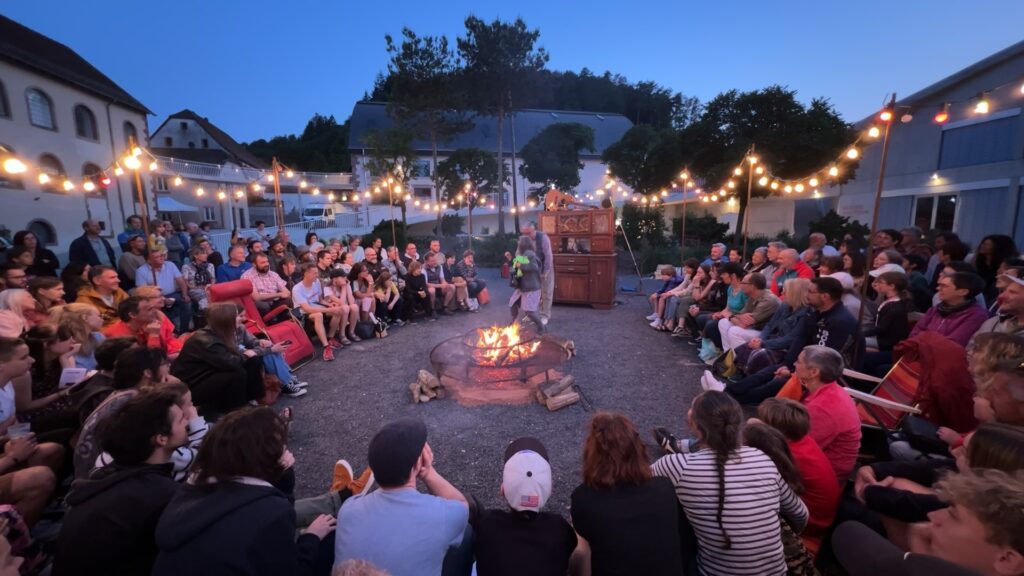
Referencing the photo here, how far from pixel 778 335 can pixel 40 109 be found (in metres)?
23.6

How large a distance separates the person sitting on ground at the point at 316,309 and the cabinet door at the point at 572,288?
17.0 feet

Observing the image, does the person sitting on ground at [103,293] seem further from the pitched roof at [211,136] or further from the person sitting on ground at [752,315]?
the pitched roof at [211,136]

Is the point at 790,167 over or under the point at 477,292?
over

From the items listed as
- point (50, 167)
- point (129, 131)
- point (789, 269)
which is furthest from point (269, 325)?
point (129, 131)

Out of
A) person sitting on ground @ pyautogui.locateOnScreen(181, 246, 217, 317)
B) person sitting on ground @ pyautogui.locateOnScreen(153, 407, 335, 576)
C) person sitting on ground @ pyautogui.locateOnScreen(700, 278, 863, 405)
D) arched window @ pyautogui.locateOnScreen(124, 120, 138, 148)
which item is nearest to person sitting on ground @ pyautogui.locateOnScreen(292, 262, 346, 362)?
person sitting on ground @ pyautogui.locateOnScreen(181, 246, 217, 317)

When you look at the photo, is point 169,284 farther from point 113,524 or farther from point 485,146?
point 485,146

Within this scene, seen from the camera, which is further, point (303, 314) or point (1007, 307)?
point (303, 314)

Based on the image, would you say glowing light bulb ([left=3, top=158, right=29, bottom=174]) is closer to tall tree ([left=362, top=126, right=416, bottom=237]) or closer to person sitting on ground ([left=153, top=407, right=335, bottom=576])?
person sitting on ground ([left=153, top=407, right=335, bottom=576])

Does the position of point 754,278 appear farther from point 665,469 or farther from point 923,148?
point 923,148

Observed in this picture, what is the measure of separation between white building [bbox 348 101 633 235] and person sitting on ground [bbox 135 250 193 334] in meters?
22.2

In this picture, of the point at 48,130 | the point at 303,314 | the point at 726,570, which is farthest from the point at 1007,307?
the point at 48,130

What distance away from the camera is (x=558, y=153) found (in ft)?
97.3

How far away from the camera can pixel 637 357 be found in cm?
668

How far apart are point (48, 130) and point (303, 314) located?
653 inches
